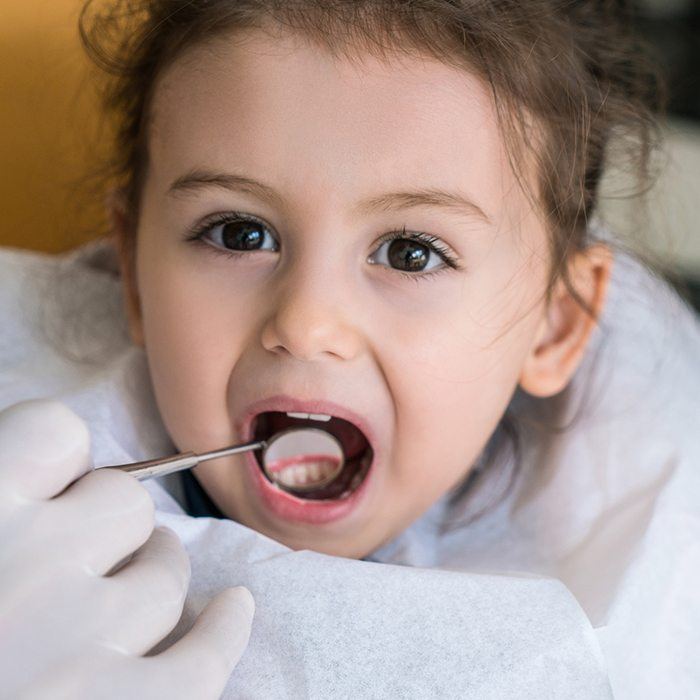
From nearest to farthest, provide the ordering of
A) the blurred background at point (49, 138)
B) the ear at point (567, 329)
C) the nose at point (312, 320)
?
1. the nose at point (312, 320)
2. the ear at point (567, 329)
3. the blurred background at point (49, 138)

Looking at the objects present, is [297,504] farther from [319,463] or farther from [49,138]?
[49,138]

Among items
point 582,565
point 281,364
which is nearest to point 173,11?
point 281,364

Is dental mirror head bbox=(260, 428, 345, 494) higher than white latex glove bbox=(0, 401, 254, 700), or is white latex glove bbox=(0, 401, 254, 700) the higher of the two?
white latex glove bbox=(0, 401, 254, 700)

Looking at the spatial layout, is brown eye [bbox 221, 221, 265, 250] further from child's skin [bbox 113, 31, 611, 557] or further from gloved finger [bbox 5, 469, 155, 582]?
gloved finger [bbox 5, 469, 155, 582]

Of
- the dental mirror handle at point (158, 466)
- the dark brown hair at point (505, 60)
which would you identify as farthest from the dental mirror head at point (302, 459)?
the dark brown hair at point (505, 60)

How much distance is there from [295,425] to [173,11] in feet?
1.03

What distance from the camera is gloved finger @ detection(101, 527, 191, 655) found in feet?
1.75

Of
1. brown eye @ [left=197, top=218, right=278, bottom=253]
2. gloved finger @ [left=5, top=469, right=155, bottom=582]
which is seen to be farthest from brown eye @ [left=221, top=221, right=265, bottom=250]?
gloved finger @ [left=5, top=469, right=155, bottom=582]

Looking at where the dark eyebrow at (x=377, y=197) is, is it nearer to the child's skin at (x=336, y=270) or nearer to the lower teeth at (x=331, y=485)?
the child's skin at (x=336, y=270)

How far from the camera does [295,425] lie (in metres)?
0.79

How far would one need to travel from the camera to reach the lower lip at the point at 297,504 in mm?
755

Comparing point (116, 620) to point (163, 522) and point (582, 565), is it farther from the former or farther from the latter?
point (582, 565)

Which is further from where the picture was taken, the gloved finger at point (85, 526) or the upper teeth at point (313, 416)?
the upper teeth at point (313, 416)

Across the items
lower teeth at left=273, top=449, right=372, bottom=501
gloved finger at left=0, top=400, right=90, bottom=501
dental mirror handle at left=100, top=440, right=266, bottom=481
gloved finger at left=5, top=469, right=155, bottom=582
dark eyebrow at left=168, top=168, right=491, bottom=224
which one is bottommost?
lower teeth at left=273, top=449, right=372, bottom=501
